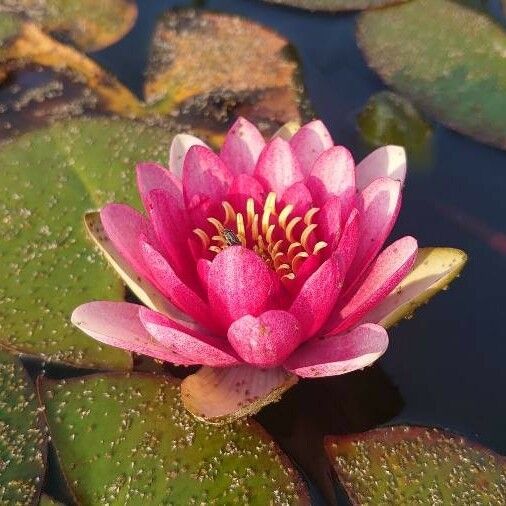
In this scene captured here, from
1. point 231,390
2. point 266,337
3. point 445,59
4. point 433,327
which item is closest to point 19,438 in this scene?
point 231,390

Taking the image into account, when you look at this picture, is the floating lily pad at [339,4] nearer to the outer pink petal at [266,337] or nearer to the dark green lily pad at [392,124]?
the dark green lily pad at [392,124]

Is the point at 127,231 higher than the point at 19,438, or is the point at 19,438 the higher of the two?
the point at 127,231

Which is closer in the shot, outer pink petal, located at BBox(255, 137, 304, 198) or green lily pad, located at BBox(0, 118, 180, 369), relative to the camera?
outer pink petal, located at BBox(255, 137, 304, 198)

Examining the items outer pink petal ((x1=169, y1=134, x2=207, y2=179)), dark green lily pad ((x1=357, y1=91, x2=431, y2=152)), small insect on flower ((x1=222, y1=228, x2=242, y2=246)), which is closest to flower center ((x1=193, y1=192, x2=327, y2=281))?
small insect on flower ((x1=222, y1=228, x2=242, y2=246))

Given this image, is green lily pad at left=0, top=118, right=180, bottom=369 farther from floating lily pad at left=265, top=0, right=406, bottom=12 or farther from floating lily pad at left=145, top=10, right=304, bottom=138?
floating lily pad at left=265, top=0, right=406, bottom=12

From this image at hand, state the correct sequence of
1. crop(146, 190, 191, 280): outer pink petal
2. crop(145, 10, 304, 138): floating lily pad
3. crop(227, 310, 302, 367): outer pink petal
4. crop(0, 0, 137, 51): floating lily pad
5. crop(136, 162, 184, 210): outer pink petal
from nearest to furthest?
crop(227, 310, 302, 367): outer pink petal < crop(146, 190, 191, 280): outer pink petal < crop(136, 162, 184, 210): outer pink petal < crop(145, 10, 304, 138): floating lily pad < crop(0, 0, 137, 51): floating lily pad

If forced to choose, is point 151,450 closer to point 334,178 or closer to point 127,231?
point 127,231

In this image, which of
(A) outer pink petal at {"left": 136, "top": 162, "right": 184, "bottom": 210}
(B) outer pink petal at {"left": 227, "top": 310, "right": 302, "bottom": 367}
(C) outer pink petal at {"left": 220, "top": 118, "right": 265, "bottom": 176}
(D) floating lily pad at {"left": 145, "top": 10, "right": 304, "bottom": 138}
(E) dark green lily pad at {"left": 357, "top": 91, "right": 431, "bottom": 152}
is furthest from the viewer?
(D) floating lily pad at {"left": 145, "top": 10, "right": 304, "bottom": 138}
